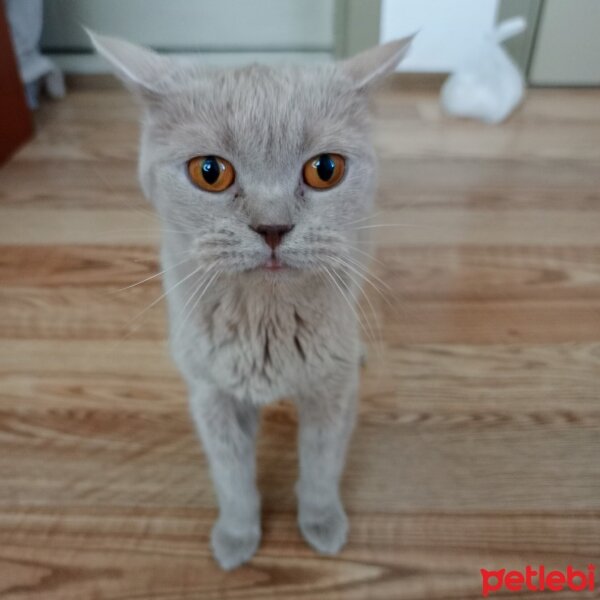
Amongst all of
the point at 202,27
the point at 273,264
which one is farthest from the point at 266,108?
the point at 202,27

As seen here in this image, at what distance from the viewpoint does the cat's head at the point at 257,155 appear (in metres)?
0.56

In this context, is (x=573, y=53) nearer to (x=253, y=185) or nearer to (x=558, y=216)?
(x=558, y=216)

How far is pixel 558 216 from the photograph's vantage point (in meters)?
1.44

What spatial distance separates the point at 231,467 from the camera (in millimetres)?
755

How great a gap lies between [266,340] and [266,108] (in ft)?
0.85

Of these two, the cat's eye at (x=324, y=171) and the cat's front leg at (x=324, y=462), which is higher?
the cat's eye at (x=324, y=171)

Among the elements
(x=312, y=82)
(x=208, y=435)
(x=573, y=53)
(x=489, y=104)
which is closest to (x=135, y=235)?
(x=208, y=435)

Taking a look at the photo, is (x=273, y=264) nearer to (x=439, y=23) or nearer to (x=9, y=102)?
(x=9, y=102)

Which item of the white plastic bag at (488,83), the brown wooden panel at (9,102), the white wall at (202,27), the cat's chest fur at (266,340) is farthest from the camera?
the white wall at (202,27)

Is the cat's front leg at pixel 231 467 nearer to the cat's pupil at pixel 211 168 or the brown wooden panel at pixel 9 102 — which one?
the cat's pupil at pixel 211 168

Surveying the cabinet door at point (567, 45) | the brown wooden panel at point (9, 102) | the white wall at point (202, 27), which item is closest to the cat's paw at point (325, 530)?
the brown wooden panel at point (9, 102)

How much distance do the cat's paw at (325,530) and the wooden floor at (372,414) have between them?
2 cm

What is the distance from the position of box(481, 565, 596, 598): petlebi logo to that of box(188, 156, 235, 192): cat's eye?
1.95ft

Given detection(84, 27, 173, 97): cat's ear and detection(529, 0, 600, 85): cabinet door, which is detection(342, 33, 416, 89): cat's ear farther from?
detection(529, 0, 600, 85): cabinet door
